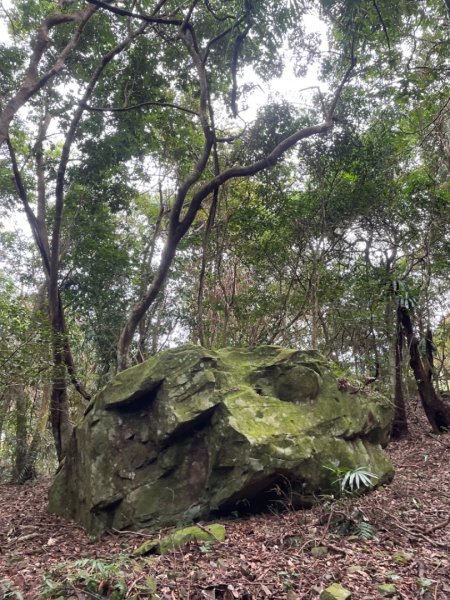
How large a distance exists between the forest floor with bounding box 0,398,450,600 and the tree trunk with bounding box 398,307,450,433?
12.8 feet

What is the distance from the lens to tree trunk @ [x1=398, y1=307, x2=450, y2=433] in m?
10.0

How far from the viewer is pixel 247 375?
6.87m

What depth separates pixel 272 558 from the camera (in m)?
4.25

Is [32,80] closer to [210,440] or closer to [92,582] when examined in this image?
[210,440]

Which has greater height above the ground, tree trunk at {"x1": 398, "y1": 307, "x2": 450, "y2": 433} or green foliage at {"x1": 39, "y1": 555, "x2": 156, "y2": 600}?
tree trunk at {"x1": 398, "y1": 307, "x2": 450, "y2": 433}

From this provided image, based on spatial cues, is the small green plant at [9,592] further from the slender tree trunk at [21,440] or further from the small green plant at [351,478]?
the slender tree trunk at [21,440]

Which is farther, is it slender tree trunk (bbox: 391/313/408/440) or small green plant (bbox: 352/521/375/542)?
slender tree trunk (bbox: 391/313/408/440)

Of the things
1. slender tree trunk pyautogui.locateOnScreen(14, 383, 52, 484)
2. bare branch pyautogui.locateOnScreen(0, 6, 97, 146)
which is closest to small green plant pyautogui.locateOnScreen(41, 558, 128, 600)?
bare branch pyautogui.locateOnScreen(0, 6, 97, 146)

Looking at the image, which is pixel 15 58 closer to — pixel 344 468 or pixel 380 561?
pixel 344 468

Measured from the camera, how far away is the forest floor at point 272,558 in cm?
363

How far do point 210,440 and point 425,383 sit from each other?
6371mm

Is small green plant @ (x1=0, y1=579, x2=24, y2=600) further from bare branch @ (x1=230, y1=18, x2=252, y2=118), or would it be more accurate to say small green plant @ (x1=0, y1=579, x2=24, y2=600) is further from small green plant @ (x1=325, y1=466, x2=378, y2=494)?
bare branch @ (x1=230, y1=18, x2=252, y2=118)

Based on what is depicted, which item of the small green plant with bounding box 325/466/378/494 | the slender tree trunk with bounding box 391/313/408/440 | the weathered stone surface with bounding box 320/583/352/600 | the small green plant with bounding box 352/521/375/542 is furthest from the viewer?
the slender tree trunk with bounding box 391/313/408/440

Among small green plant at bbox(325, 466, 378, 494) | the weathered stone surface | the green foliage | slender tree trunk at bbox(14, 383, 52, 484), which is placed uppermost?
slender tree trunk at bbox(14, 383, 52, 484)
